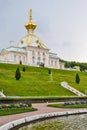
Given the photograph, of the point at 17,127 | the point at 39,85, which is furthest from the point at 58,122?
the point at 39,85

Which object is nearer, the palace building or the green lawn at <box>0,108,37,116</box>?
the green lawn at <box>0,108,37,116</box>

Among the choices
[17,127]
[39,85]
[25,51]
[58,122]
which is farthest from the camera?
[25,51]

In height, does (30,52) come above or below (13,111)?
above

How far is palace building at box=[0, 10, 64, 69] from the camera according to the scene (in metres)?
93.0

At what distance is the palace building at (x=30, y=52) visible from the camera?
93000 mm

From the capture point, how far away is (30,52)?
94.9 metres

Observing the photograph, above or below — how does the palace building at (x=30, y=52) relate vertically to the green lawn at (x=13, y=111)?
above

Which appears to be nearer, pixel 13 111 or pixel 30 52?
pixel 13 111

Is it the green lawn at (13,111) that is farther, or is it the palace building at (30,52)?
the palace building at (30,52)

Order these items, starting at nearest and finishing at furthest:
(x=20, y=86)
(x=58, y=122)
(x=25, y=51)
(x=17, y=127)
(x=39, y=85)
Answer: (x=17, y=127)
(x=58, y=122)
(x=20, y=86)
(x=39, y=85)
(x=25, y=51)

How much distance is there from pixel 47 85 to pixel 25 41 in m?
53.6

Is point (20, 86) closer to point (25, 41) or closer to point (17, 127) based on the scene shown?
point (17, 127)

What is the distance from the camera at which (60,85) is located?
49000 mm

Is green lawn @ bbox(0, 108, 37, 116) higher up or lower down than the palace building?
lower down
